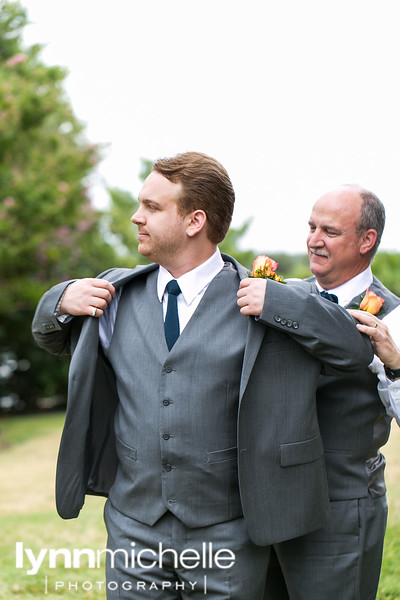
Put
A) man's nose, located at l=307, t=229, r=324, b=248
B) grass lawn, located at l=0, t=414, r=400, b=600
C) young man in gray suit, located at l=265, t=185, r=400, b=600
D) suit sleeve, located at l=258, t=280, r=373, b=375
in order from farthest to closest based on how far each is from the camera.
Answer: grass lawn, located at l=0, t=414, r=400, b=600 → man's nose, located at l=307, t=229, r=324, b=248 → young man in gray suit, located at l=265, t=185, r=400, b=600 → suit sleeve, located at l=258, t=280, r=373, b=375

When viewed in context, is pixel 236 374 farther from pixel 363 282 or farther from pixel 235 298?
pixel 363 282

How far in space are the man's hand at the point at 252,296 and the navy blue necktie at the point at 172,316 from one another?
258 millimetres

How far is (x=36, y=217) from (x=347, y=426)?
1070cm

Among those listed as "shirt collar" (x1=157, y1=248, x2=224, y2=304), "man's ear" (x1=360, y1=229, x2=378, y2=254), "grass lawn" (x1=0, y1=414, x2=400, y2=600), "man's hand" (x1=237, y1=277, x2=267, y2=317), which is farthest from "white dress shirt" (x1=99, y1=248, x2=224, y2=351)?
"grass lawn" (x1=0, y1=414, x2=400, y2=600)

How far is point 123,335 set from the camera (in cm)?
263

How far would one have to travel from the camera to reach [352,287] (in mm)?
2990

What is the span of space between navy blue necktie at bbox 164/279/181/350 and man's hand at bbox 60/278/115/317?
21cm

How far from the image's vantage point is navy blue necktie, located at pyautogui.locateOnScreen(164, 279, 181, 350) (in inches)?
99.9

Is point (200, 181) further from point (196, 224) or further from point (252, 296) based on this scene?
point (252, 296)

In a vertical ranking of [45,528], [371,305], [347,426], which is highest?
[371,305]

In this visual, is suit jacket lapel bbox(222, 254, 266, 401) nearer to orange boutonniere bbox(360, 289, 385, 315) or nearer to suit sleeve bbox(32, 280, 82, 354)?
orange boutonniere bbox(360, 289, 385, 315)

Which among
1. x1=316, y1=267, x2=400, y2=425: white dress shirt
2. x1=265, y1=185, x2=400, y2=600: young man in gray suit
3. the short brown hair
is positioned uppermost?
the short brown hair

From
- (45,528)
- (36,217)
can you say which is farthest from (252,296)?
(36,217)

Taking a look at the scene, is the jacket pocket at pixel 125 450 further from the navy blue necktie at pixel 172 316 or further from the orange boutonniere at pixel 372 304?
the orange boutonniere at pixel 372 304
